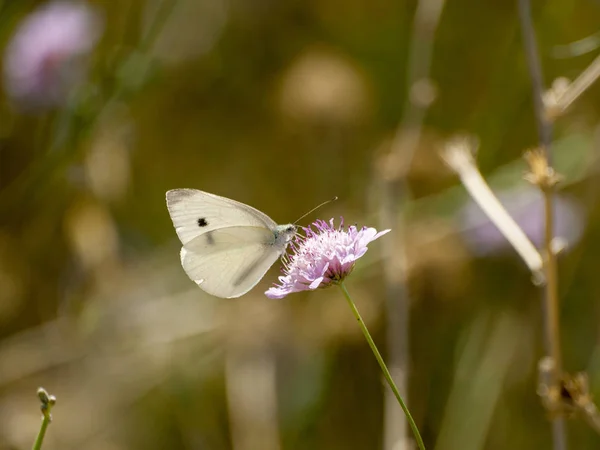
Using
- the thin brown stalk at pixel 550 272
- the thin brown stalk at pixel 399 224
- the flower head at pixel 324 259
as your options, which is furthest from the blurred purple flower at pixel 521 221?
the flower head at pixel 324 259

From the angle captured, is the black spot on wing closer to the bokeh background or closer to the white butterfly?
the white butterfly

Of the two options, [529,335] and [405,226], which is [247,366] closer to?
[405,226]

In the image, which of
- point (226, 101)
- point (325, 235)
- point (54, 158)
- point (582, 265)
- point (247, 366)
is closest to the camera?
point (325, 235)

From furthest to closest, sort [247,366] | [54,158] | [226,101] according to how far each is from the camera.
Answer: [226,101], [247,366], [54,158]

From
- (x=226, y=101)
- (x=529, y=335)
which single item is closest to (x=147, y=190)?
(x=226, y=101)

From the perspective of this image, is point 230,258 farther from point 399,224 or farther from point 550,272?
point 399,224

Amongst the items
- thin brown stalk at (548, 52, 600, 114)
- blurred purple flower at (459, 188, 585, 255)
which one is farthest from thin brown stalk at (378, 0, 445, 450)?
thin brown stalk at (548, 52, 600, 114)

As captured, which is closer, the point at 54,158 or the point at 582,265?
the point at 54,158
